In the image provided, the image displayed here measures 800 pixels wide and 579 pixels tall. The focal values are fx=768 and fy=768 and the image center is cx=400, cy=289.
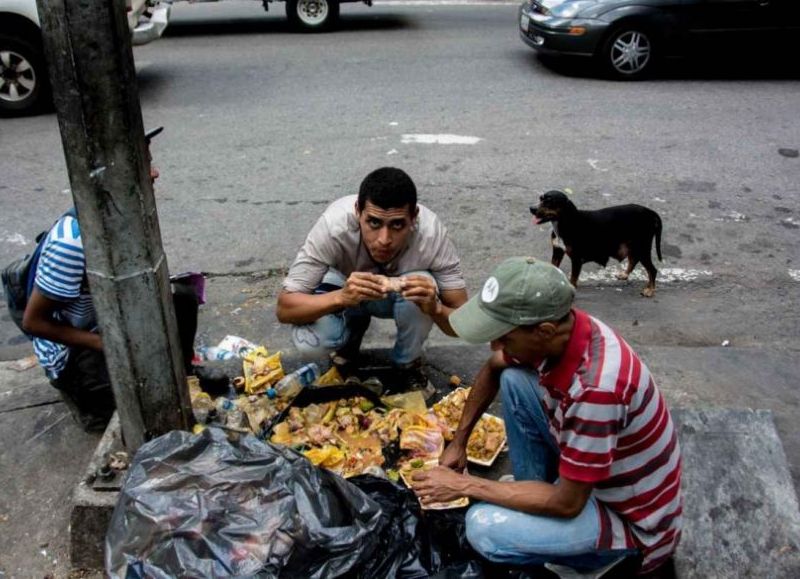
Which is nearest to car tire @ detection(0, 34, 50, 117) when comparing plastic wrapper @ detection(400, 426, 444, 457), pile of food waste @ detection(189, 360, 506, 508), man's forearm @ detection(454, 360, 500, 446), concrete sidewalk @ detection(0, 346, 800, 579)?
concrete sidewalk @ detection(0, 346, 800, 579)

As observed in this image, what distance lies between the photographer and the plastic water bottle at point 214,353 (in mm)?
4023

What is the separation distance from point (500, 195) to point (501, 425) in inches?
124

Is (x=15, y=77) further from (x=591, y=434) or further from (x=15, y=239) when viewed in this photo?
(x=591, y=434)

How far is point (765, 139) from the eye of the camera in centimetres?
740

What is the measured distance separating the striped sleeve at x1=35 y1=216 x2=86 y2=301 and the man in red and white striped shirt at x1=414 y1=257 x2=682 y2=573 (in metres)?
1.50

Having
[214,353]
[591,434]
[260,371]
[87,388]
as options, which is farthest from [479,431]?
[87,388]

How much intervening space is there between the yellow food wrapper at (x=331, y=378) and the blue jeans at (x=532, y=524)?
1.15m

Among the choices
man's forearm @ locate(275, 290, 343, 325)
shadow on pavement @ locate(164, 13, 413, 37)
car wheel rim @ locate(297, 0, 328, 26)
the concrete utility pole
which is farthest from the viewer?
shadow on pavement @ locate(164, 13, 413, 37)

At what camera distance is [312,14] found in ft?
36.5

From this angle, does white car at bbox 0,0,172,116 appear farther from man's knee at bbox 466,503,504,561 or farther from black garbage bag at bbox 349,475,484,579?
man's knee at bbox 466,503,504,561

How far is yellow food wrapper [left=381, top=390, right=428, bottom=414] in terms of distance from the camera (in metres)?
3.47

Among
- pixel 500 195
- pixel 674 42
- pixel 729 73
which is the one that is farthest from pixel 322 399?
pixel 729 73

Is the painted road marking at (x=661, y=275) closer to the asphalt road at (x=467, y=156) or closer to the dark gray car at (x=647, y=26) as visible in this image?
the asphalt road at (x=467, y=156)

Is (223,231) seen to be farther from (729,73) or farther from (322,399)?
(729,73)
